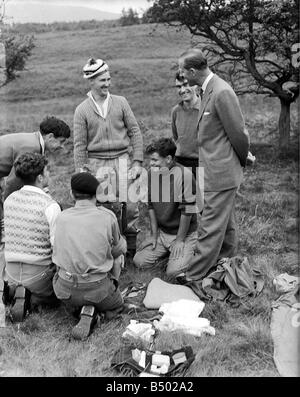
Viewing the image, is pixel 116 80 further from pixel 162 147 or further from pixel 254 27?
pixel 162 147

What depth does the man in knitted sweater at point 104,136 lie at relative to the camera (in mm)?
5480

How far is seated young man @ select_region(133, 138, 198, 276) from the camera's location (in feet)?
17.0

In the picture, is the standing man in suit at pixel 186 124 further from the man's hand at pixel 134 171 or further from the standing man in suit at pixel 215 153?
the standing man in suit at pixel 215 153

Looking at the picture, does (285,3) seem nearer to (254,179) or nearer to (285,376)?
(254,179)

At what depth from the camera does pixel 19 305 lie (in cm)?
433

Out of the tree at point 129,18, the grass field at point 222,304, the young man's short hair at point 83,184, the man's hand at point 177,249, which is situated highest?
the tree at point 129,18

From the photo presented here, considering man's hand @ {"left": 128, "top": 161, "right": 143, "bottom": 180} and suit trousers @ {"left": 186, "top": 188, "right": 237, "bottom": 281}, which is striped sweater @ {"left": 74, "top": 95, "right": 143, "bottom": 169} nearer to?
man's hand @ {"left": 128, "top": 161, "right": 143, "bottom": 180}

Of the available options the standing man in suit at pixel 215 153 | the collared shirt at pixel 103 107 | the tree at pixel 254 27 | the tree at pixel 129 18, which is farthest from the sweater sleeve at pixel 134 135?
the tree at pixel 129 18

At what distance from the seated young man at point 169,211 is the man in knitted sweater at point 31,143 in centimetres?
89

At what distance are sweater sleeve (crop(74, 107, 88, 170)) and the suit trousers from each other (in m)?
1.48

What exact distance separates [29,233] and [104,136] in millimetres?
1577

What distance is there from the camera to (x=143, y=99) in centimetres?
1864

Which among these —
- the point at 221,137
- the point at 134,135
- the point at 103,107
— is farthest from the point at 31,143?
the point at 221,137
